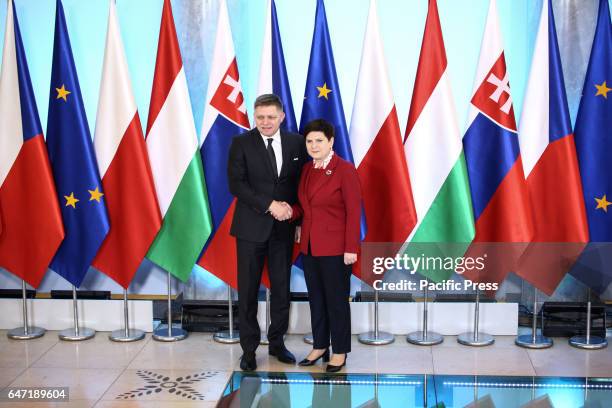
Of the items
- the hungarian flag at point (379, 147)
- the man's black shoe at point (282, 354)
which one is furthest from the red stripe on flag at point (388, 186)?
the man's black shoe at point (282, 354)

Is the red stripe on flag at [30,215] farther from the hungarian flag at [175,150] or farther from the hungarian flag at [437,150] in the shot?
the hungarian flag at [437,150]

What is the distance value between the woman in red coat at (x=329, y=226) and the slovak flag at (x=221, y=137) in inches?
27.2

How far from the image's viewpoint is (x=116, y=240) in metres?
4.67

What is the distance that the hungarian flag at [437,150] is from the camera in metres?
4.50

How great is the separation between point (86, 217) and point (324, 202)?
159 cm

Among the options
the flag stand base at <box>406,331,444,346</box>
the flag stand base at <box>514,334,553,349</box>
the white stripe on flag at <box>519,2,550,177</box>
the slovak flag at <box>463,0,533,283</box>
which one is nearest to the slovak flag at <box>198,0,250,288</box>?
the flag stand base at <box>406,331,444,346</box>

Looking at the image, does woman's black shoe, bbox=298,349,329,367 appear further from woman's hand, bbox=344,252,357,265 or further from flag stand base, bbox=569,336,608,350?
flag stand base, bbox=569,336,608,350

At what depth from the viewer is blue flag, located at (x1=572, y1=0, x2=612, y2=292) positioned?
14.5 feet

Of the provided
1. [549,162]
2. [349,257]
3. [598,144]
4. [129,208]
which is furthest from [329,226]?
[598,144]

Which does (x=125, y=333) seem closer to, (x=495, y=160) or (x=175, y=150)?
(x=175, y=150)

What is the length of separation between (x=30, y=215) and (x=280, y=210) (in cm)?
167

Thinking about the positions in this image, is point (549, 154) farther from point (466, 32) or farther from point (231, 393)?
point (231, 393)

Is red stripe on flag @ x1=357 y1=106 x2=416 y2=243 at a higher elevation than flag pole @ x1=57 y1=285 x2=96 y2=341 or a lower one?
higher

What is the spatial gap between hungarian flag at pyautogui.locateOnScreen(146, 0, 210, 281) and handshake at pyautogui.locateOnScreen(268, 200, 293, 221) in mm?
728
